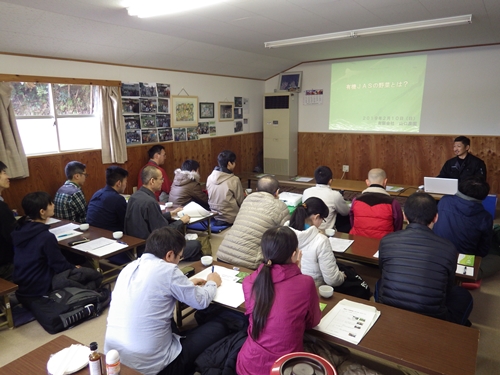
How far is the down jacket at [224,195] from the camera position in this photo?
15.5 feet

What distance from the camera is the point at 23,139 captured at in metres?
4.27

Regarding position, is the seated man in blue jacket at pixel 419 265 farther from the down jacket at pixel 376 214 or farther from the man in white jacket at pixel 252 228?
the down jacket at pixel 376 214

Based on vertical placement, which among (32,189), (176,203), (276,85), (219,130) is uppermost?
(276,85)

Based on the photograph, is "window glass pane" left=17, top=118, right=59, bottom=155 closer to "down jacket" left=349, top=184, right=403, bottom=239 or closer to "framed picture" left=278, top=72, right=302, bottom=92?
"down jacket" left=349, top=184, right=403, bottom=239

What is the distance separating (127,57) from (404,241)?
4502mm

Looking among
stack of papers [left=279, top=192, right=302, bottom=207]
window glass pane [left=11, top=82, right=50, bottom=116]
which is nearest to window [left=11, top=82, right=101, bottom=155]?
window glass pane [left=11, top=82, right=50, bottom=116]

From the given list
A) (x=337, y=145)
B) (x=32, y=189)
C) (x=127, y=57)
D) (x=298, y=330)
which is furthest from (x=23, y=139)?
(x=337, y=145)

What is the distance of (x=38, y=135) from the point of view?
442 centimetres

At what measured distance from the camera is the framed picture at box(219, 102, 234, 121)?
714 cm

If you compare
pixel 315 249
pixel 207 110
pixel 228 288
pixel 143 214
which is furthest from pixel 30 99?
pixel 315 249

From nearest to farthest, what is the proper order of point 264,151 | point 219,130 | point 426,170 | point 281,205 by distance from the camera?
1. point 281,205
2. point 426,170
3. point 219,130
4. point 264,151

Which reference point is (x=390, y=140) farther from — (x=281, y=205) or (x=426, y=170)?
(x=281, y=205)

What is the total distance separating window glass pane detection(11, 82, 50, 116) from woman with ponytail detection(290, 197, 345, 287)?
3735 mm

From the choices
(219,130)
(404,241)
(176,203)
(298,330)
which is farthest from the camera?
(219,130)
